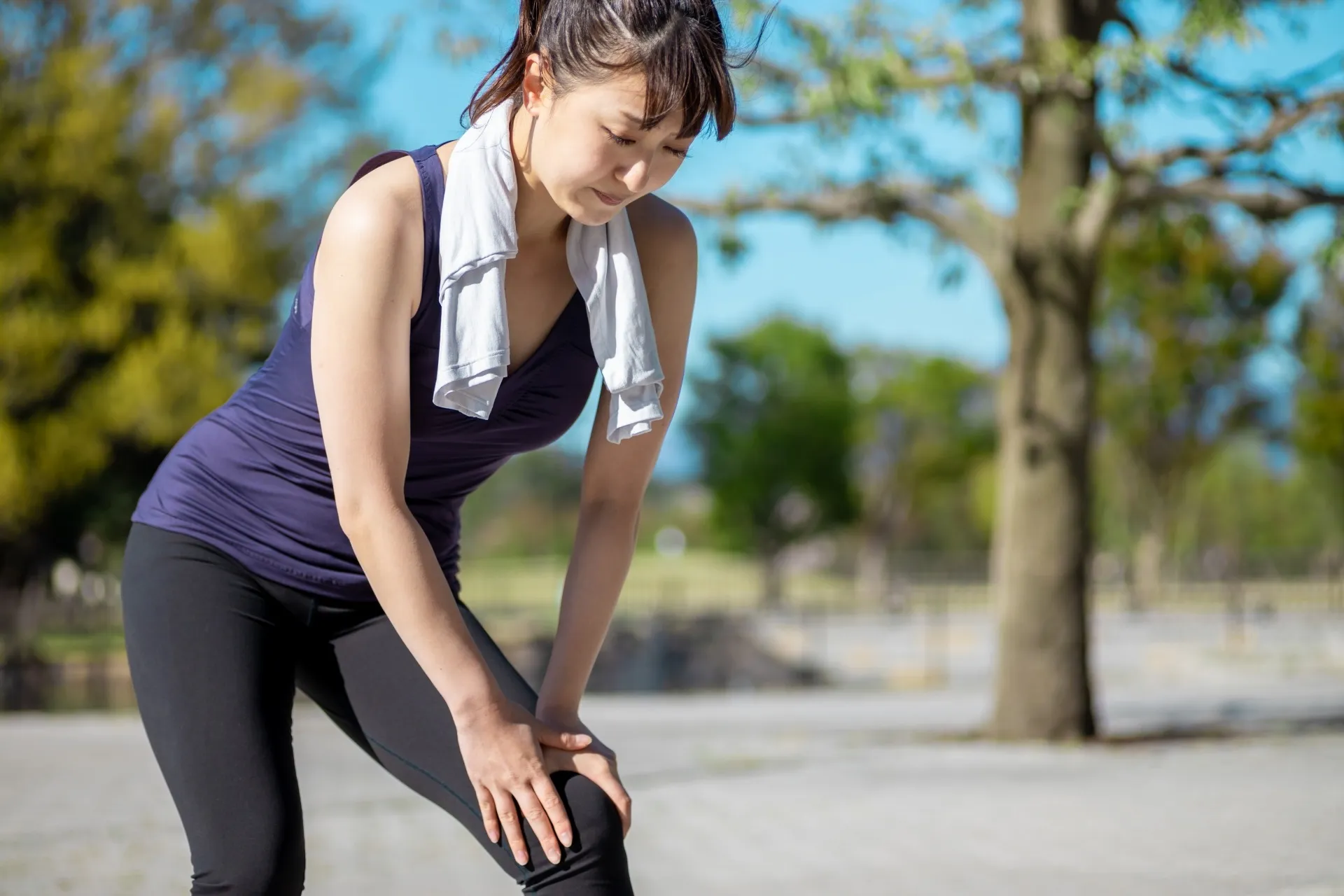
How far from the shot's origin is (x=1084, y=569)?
10156 mm

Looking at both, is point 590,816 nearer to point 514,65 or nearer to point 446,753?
point 446,753

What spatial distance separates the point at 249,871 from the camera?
1989mm

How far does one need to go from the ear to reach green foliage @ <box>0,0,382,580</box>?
2122cm

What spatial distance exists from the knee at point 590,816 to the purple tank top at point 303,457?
479 mm

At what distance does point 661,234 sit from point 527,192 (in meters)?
0.24

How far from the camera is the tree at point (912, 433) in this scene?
63.9 meters

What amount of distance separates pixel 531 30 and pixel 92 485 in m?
23.5

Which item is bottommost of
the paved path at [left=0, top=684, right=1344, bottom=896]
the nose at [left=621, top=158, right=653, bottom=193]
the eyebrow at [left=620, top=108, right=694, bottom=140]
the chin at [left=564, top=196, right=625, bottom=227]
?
the paved path at [left=0, top=684, right=1344, bottom=896]

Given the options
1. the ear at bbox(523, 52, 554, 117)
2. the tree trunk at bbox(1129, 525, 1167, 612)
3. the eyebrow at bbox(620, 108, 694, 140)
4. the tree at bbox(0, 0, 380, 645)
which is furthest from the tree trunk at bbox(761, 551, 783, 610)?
the eyebrow at bbox(620, 108, 694, 140)

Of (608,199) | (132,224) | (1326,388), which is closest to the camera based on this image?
(608,199)

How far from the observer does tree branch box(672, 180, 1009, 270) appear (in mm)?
10305

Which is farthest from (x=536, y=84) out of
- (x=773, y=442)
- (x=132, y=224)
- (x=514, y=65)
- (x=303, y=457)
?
(x=773, y=442)

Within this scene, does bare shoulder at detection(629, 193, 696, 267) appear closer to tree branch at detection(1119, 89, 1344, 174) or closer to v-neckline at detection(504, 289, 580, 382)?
v-neckline at detection(504, 289, 580, 382)

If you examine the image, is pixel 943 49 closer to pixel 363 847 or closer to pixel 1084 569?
pixel 1084 569
